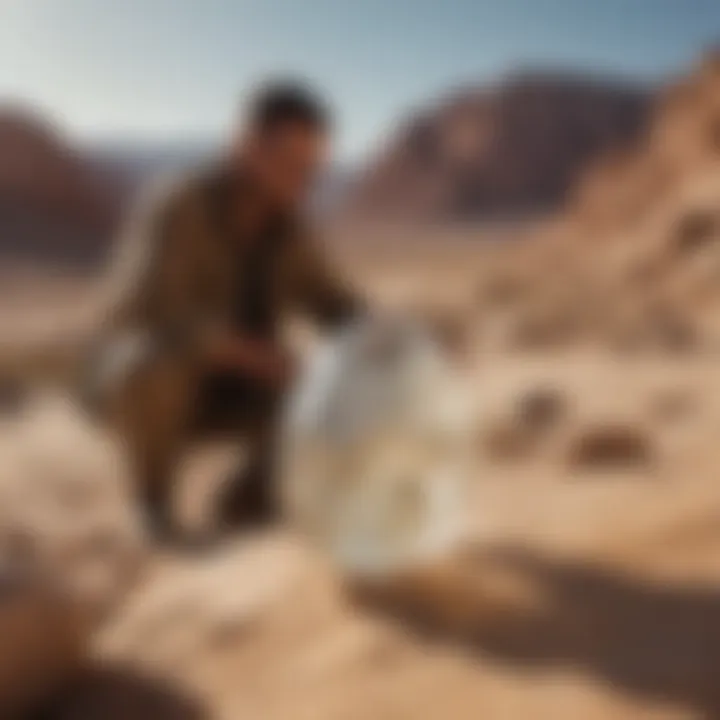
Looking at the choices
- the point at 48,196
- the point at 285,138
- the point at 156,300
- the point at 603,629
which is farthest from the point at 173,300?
the point at 48,196

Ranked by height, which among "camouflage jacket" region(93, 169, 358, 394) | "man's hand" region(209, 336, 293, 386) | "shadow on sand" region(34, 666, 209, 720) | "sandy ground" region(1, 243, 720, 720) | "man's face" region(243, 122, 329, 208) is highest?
"man's face" region(243, 122, 329, 208)

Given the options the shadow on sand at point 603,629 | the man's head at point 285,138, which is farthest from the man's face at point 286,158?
the shadow on sand at point 603,629

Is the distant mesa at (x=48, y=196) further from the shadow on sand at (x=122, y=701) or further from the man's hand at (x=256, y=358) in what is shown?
the shadow on sand at (x=122, y=701)

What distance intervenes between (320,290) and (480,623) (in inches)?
19.3

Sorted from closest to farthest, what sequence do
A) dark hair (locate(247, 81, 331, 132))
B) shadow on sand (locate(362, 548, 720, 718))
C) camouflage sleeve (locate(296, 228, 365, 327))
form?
shadow on sand (locate(362, 548, 720, 718)) → dark hair (locate(247, 81, 331, 132)) → camouflage sleeve (locate(296, 228, 365, 327))

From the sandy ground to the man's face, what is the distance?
1.24 ft

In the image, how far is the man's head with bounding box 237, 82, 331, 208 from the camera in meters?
1.12

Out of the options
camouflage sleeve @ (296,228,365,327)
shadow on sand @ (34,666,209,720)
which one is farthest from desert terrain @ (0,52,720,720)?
camouflage sleeve @ (296,228,365,327)

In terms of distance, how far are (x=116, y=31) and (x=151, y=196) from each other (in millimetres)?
400

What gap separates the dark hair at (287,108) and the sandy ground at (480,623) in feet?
1.44

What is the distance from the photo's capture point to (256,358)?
46.2 inches

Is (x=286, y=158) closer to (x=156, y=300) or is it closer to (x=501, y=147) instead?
(x=156, y=300)

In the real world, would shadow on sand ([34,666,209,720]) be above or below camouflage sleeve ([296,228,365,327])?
below

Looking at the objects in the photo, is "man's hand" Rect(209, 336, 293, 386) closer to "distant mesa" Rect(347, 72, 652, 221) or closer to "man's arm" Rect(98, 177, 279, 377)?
"man's arm" Rect(98, 177, 279, 377)
